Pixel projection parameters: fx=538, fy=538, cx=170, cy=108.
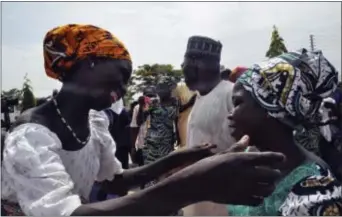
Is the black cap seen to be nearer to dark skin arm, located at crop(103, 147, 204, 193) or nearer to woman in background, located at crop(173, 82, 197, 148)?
dark skin arm, located at crop(103, 147, 204, 193)

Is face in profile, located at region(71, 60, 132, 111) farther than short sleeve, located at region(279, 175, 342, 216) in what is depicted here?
Yes

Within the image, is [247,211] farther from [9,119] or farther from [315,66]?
[9,119]

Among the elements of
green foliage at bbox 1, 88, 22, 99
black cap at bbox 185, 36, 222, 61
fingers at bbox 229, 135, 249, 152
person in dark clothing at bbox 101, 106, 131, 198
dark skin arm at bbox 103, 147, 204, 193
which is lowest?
person in dark clothing at bbox 101, 106, 131, 198

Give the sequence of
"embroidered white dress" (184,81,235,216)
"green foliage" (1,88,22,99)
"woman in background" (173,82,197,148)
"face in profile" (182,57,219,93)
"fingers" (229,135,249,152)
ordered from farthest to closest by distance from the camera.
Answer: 1. "woman in background" (173,82,197,148)
2. "face in profile" (182,57,219,93)
3. "embroidered white dress" (184,81,235,216)
4. "green foliage" (1,88,22,99)
5. "fingers" (229,135,249,152)

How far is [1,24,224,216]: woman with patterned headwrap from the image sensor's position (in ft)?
4.01

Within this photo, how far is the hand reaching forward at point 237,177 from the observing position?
0.88m

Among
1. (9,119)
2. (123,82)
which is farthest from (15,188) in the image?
(9,119)

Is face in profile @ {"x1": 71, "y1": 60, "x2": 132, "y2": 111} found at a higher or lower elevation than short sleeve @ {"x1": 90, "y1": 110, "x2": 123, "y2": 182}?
higher

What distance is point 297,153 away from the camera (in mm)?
1317

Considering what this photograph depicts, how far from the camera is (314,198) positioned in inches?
46.8

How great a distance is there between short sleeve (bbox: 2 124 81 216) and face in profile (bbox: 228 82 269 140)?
42 centimetres

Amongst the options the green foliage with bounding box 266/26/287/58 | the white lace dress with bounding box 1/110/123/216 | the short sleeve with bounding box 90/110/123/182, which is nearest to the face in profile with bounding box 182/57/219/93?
the short sleeve with bounding box 90/110/123/182

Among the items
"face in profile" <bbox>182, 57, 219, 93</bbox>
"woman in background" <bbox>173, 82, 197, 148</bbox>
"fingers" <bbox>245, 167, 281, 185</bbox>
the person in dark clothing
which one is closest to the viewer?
"fingers" <bbox>245, 167, 281, 185</bbox>

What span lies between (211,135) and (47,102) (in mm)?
797
